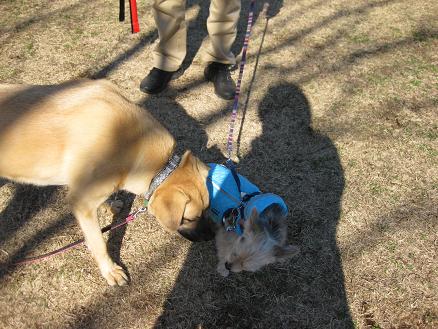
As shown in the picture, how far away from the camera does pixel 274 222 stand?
3176 millimetres

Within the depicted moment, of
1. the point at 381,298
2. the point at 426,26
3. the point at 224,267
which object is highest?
the point at 426,26

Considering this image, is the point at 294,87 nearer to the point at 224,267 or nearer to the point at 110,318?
the point at 224,267

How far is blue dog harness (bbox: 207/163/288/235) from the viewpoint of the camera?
3045 mm

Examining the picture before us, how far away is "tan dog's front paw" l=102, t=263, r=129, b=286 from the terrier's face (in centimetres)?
84

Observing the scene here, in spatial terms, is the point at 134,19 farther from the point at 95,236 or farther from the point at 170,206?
the point at 170,206

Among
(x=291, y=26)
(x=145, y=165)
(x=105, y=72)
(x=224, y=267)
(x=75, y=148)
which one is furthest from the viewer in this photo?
(x=291, y=26)

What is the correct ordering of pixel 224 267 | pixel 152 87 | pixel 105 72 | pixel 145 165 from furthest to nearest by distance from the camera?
pixel 105 72 < pixel 152 87 < pixel 224 267 < pixel 145 165

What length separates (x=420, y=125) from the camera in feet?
14.8

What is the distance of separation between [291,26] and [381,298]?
13.3 ft

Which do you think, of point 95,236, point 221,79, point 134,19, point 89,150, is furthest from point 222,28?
point 95,236

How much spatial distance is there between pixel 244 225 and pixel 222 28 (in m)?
2.46

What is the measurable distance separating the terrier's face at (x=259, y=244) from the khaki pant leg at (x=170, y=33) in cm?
235

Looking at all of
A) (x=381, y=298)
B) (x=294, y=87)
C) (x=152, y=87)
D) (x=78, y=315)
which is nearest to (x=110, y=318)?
(x=78, y=315)

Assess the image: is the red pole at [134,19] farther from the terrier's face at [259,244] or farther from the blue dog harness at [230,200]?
the terrier's face at [259,244]
